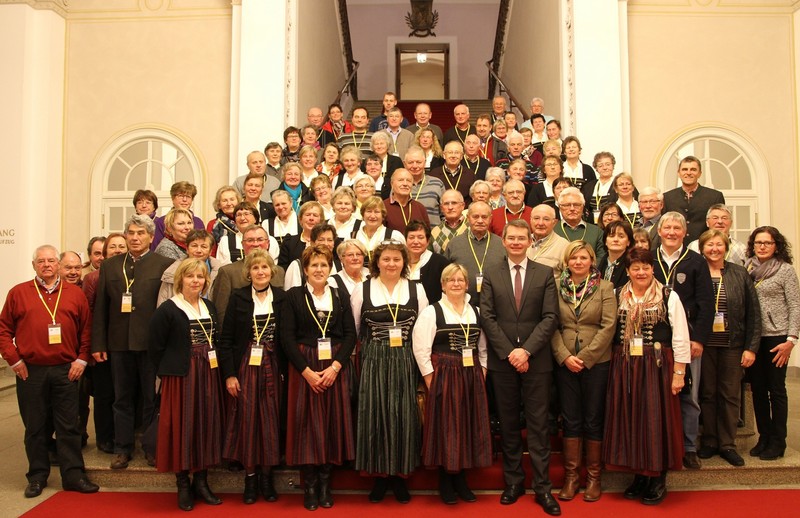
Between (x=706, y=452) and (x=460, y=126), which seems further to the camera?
(x=460, y=126)

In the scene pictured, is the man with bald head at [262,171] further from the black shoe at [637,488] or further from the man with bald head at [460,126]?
the black shoe at [637,488]

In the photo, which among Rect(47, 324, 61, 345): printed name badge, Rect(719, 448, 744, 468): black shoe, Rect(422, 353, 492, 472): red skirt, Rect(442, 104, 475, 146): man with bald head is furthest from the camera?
Rect(442, 104, 475, 146): man with bald head

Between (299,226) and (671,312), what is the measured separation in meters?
2.93

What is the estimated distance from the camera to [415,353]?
4.12 meters

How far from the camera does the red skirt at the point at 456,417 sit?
403 centimetres

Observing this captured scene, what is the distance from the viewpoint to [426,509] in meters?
4.04

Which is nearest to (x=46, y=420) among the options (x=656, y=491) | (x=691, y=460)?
(x=656, y=491)

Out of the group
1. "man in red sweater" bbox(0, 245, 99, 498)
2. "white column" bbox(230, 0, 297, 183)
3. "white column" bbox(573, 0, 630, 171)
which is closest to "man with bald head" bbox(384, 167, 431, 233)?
"man in red sweater" bbox(0, 245, 99, 498)

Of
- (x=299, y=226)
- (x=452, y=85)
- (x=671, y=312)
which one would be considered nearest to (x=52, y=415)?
(x=299, y=226)

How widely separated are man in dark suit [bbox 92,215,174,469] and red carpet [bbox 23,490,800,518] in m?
0.42

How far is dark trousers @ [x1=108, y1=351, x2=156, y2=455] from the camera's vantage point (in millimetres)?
4578

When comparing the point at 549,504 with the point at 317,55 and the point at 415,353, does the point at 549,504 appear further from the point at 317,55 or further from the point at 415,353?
the point at 317,55

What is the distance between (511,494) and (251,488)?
1.62 m

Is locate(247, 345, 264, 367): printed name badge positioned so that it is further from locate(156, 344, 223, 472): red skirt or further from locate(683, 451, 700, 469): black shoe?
locate(683, 451, 700, 469): black shoe
